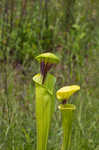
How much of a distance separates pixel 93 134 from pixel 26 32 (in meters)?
1.92

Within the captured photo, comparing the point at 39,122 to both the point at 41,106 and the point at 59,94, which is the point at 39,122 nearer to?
the point at 41,106

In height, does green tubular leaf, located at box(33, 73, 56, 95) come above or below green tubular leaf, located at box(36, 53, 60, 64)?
below

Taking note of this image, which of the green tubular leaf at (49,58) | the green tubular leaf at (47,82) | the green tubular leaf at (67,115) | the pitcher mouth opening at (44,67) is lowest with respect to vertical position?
the green tubular leaf at (67,115)

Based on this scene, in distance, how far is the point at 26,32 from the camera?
Result: 3.45 m

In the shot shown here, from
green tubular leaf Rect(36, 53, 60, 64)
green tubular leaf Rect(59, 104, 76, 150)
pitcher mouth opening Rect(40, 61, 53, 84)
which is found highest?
green tubular leaf Rect(36, 53, 60, 64)

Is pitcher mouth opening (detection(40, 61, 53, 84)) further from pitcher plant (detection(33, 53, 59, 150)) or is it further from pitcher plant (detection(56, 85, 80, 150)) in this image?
pitcher plant (detection(56, 85, 80, 150))

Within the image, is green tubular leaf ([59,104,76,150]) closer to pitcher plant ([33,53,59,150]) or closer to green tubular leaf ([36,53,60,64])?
pitcher plant ([33,53,59,150])

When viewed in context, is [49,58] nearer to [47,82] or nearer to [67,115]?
[47,82]

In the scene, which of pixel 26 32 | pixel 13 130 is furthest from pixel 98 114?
pixel 26 32

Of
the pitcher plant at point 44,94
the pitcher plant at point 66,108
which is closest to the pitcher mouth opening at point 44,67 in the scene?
the pitcher plant at point 44,94

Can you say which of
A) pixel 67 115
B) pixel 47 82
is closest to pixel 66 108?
pixel 67 115

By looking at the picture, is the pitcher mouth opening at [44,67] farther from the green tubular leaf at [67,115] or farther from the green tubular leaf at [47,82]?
the green tubular leaf at [67,115]

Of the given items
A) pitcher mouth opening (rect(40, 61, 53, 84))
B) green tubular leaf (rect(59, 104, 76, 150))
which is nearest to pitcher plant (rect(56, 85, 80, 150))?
green tubular leaf (rect(59, 104, 76, 150))

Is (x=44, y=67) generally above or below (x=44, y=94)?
above
